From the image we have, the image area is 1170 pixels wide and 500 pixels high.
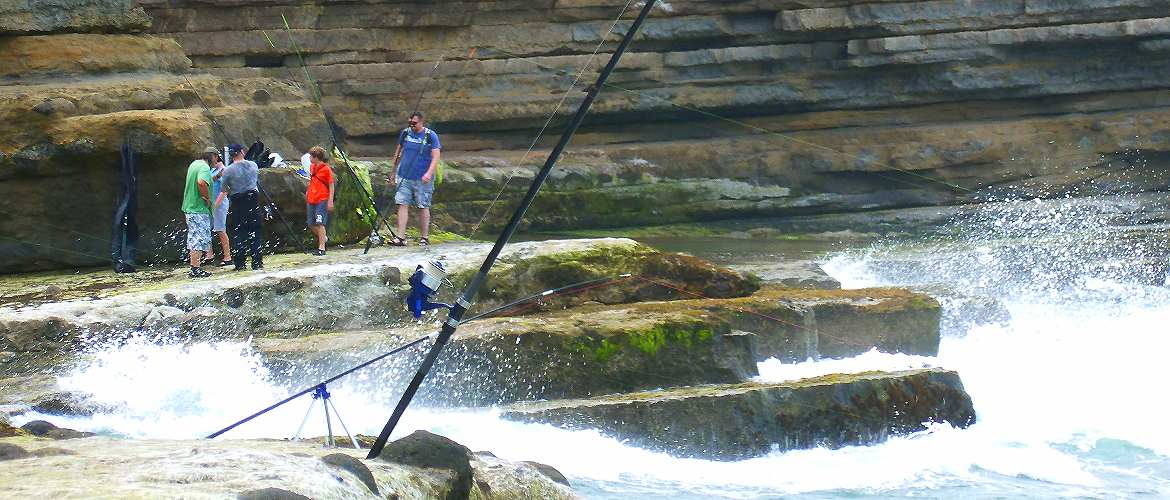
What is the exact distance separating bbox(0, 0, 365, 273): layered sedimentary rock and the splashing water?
3291 mm

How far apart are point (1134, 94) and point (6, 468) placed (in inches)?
661

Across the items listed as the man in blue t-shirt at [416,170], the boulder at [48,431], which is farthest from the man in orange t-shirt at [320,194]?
the boulder at [48,431]

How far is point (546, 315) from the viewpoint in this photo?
376 inches

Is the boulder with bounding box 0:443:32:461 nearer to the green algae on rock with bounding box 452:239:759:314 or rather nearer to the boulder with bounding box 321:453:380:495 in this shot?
the boulder with bounding box 321:453:380:495

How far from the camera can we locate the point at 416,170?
12.2 meters

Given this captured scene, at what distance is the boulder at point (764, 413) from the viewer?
8.38m

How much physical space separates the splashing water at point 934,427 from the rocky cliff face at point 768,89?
5195mm

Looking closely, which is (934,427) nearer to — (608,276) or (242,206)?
(608,276)

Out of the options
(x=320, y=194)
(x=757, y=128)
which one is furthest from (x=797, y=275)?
(x=757, y=128)

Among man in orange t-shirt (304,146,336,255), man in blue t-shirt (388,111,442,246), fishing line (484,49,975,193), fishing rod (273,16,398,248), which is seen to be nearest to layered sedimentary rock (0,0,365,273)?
fishing rod (273,16,398,248)

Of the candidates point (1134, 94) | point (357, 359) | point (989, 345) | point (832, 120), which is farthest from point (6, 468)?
point (1134, 94)

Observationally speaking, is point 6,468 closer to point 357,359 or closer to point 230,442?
point 230,442

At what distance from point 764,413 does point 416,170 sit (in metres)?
4.69

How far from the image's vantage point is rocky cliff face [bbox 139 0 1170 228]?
58.6 ft
